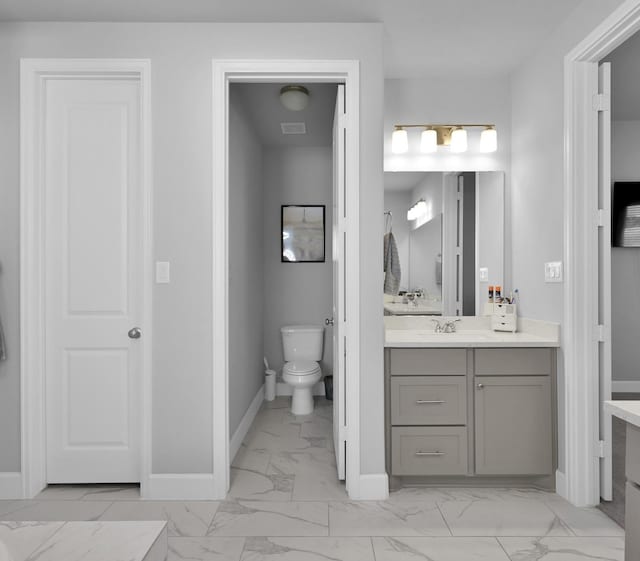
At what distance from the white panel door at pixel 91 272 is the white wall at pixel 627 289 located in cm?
422

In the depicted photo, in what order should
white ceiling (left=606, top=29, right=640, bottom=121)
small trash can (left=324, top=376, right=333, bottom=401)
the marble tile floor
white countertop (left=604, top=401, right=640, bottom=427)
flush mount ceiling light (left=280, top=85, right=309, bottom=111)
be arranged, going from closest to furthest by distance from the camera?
white countertop (left=604, top=401, right=640, bottom=427), the marble tile floor, white ceiling (left=606, top=29, right=640, bottom=121), flush mount ceiling light (left=280, top=85, right=309, bottom=111), small trash can (left=324, top=376, right=333, bottom=401)

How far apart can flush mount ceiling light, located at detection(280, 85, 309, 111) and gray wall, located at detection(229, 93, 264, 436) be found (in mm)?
357

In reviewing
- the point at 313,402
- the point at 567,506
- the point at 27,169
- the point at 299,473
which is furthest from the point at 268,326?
the point at 567,506

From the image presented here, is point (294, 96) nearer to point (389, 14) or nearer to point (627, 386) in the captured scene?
point (389, 14)

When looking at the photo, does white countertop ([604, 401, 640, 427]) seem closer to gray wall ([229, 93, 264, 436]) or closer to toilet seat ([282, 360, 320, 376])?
gray wall ([229, 93, 264, 436])

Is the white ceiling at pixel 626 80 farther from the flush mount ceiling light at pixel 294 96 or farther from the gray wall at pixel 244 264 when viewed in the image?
the gray wall at pixel 244 264

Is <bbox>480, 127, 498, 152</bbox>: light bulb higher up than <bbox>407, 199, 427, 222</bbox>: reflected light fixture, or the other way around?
<bbox>480, 127, 498, 152</bbox>: light bulb

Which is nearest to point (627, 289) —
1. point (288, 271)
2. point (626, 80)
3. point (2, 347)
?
point (626, 80)

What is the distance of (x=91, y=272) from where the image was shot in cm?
238

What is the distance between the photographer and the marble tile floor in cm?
182

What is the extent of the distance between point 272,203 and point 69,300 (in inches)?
90.3

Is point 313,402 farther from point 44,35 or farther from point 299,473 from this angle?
point 44,35

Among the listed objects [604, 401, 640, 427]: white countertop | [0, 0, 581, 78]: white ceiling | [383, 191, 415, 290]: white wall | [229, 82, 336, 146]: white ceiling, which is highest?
[0, 0, 581, 78]: white ceiling

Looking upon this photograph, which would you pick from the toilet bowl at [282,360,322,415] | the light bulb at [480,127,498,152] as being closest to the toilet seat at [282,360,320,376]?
the toilet bowl at [282,360,322,415]
